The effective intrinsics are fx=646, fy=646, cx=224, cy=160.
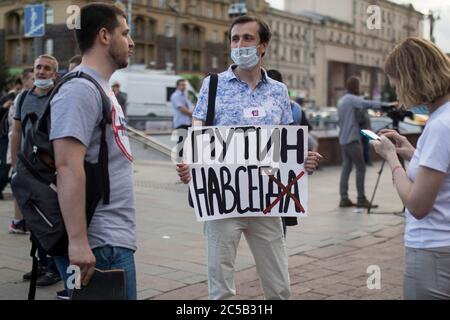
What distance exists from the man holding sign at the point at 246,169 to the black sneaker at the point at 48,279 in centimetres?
204

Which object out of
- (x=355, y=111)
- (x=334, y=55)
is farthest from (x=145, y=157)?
(x=334, y=55)

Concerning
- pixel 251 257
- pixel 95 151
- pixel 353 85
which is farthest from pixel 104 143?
pixel 353 85

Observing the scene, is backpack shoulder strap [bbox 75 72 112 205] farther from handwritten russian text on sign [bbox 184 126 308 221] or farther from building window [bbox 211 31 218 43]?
building window [bbox 211 31 218 43]

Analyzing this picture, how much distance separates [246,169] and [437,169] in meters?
1.32

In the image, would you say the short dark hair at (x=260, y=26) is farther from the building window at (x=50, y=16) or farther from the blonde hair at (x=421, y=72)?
the building window at (x=50, y=16)

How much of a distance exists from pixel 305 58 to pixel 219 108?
92.8 metres

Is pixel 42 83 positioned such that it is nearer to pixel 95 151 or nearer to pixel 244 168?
pixel 244 168

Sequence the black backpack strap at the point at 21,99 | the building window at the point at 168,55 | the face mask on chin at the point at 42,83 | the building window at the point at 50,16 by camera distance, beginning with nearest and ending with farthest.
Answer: the face mask on chin at the point at 42,83 < the black backpack strap at the point at 21,99 < the building window at the point at 50,16 < the building window at the point at 168,55

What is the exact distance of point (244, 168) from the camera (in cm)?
359

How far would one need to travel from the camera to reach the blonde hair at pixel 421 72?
2580 mm

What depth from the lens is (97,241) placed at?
257cm

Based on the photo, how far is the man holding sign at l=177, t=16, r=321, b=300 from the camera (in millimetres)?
3566

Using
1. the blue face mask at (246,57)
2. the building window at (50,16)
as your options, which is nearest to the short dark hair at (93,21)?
the blue face mask at (246,57)

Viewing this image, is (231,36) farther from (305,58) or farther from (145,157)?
(305,58)
